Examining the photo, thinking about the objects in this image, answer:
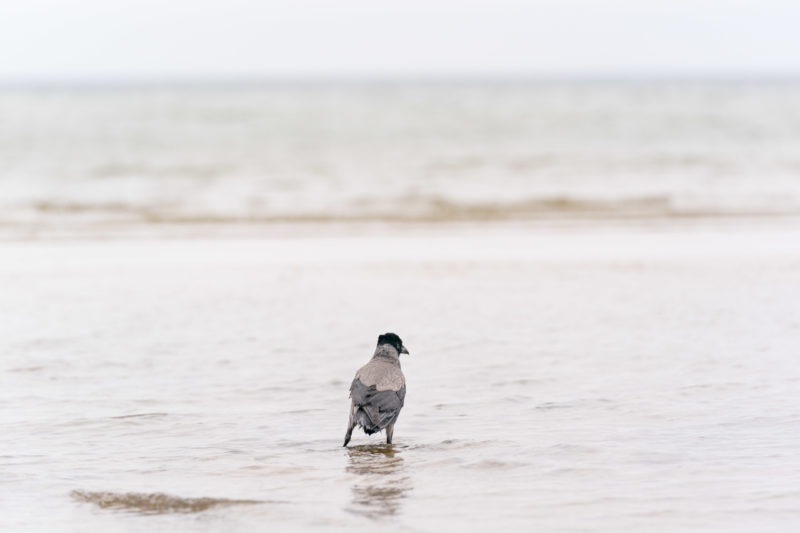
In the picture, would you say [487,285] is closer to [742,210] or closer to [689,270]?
[689,270]

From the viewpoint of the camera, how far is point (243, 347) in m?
8.64

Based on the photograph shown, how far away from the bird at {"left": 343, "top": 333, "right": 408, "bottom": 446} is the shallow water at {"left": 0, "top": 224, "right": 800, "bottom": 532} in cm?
16

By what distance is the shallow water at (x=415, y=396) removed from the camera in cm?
492

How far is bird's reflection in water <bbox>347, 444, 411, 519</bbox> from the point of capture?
490cm

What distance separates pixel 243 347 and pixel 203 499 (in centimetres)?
369

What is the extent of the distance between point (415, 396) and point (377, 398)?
1181mm

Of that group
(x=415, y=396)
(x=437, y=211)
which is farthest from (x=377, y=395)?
(x=437, y=211)

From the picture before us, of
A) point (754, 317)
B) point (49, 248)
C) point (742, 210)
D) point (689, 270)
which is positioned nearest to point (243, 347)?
point (754, 317)

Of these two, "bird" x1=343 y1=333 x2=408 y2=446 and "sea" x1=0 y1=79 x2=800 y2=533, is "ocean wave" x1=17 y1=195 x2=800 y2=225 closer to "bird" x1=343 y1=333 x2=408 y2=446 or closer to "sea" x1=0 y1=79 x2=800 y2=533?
"sea" x1=0 y1=79 x2=800 y2=533

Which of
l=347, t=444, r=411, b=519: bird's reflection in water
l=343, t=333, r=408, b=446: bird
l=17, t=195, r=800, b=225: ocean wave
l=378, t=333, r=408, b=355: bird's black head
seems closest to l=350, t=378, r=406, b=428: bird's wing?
l=343, t=333, r=408, b=446: bird

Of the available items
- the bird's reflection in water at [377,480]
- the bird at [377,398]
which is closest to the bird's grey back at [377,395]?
the bird at [377,398]

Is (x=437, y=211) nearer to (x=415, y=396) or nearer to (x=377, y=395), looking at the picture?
(x=415, y=396)

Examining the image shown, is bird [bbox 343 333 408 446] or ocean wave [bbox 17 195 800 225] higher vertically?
ocean wave [bbox 17 195 800 225]

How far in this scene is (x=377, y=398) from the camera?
598 cm
